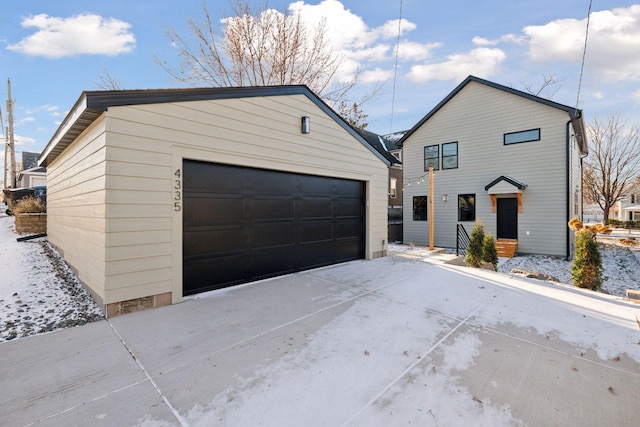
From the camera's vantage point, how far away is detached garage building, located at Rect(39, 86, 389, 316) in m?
3.56

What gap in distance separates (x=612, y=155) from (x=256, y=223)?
26.7 metres

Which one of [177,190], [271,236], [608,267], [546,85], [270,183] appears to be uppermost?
[546,85]

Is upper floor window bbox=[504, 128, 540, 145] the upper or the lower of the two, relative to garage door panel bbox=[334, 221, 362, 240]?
upper

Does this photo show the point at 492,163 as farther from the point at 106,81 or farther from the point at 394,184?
the point at 106,81

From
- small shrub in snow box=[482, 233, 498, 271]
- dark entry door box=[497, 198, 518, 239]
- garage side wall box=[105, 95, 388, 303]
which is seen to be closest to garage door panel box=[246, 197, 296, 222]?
garage side wall box=[105, 95, 388, 303]

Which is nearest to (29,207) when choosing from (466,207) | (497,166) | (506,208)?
(466,207)

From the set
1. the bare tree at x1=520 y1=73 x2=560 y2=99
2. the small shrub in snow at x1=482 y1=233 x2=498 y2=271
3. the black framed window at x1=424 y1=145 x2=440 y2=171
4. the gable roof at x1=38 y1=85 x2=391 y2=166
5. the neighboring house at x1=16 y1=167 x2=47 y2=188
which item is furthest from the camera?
the neighboring house at x1=16 y1=167 x2=47 y2=188

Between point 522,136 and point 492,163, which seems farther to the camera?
point 492,163

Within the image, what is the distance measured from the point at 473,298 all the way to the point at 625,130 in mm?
24722

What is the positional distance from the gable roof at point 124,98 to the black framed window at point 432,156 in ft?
28.6

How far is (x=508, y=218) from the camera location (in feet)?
36.4

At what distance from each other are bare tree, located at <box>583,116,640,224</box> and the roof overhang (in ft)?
53.1

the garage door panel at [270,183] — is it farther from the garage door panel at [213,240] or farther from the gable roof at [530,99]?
the gable roof at [530,99]

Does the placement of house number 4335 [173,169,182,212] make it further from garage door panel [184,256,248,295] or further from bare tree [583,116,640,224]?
bare tree [583,116,640,224]
